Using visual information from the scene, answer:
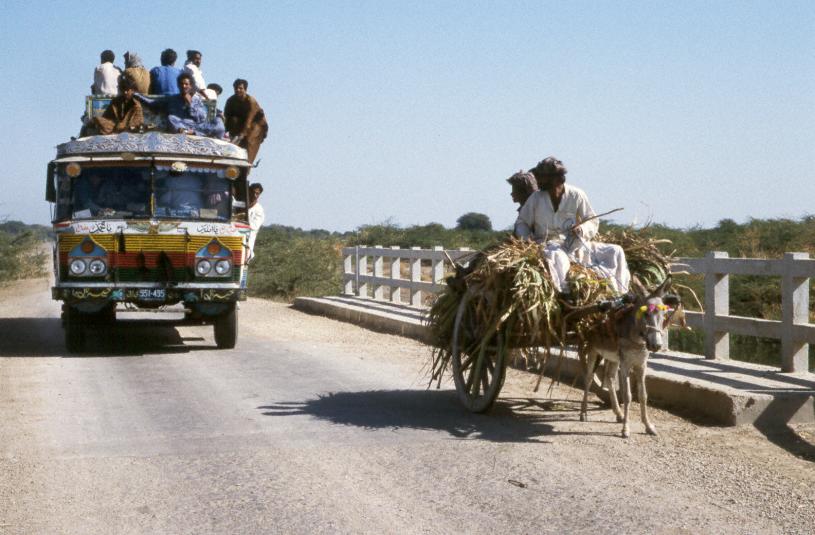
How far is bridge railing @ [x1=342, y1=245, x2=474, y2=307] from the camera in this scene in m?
17.7

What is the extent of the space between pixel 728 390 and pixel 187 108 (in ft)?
31.4

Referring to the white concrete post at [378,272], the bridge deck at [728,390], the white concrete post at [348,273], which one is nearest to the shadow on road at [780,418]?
the bridge deck at [728,390]

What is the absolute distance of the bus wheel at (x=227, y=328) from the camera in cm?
1430

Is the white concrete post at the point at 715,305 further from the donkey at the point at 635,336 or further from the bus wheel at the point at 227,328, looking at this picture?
the bus wheel at the point at 227,328

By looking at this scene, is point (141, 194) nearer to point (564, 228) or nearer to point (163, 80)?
point (163, 80)

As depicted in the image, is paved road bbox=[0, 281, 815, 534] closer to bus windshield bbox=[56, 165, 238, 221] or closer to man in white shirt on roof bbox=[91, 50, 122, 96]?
bus windshield bbox=[56, 165, 238, 221]

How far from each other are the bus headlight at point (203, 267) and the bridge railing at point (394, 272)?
11.2 feet

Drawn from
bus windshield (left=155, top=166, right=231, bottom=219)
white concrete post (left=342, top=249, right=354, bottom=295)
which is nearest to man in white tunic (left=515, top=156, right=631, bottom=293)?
bus windshield (left=155, top=166, right=231, bottom=219)

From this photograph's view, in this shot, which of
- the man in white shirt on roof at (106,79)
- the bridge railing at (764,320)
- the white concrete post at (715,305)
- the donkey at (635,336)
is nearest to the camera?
the donkey at (635,336)

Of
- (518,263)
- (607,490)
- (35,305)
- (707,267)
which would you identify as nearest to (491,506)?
(607,490)

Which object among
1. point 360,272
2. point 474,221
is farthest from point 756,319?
point 474,221

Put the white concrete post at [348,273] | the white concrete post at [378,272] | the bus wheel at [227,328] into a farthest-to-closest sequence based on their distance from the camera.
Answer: the white concrete post at [348,273] < the white concrete post at [378,272] < the bus wheel at [227,328]

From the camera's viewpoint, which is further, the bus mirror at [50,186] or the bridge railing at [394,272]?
the bridge railing at [394,272]

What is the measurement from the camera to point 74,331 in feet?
45.8
